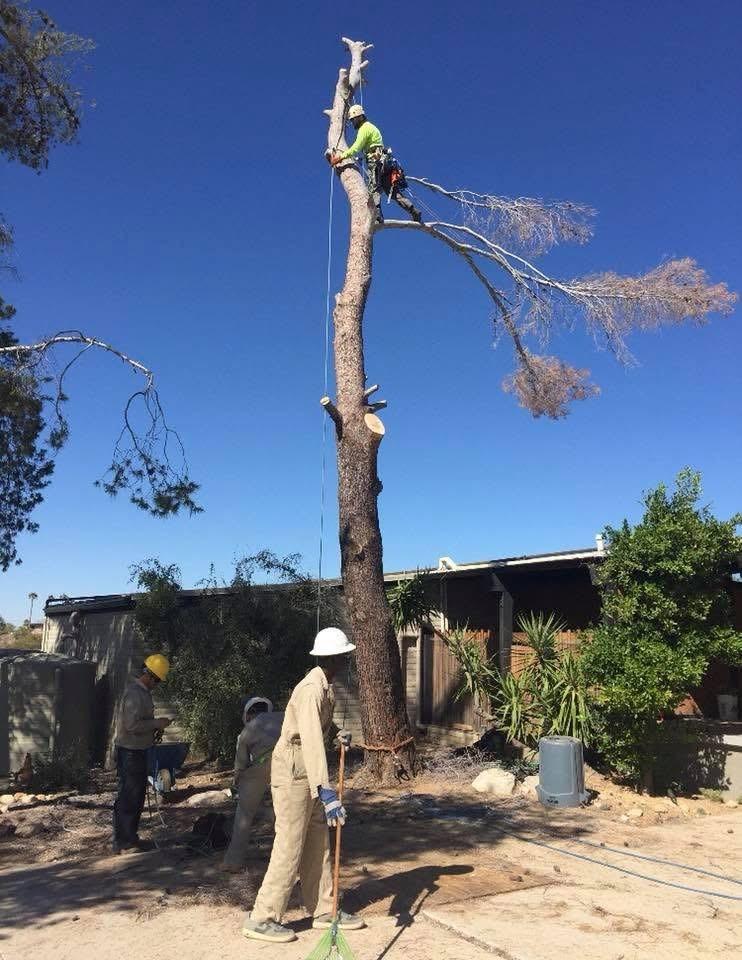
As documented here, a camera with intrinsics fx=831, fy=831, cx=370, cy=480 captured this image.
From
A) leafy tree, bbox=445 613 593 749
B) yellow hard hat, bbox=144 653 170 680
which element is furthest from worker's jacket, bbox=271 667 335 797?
leafy tree, bbox=445 613 593 749

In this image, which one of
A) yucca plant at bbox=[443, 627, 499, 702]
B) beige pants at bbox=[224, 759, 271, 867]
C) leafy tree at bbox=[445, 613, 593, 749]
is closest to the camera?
beige pants at bbox=[224, 759, 271, 867]

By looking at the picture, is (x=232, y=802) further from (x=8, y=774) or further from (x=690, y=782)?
(x=690, y=782)

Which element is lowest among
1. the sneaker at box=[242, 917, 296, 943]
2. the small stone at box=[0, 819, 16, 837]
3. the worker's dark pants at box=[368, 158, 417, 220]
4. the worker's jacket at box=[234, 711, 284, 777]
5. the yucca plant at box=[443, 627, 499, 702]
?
the small stone at box=[0, 819, 16, 837]

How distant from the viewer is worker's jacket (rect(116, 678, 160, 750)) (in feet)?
23.6

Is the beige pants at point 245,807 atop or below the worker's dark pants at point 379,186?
below

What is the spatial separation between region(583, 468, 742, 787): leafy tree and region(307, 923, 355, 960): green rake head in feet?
18.2

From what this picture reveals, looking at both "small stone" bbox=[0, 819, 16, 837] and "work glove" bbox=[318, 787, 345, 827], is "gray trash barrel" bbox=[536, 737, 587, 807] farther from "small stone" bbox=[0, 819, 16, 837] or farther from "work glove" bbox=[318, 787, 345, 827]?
"small stone" bbox=[0, 819, 16, 837]

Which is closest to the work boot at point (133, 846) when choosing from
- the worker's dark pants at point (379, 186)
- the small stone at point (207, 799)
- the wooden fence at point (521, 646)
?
the small stone at point (207, 799)

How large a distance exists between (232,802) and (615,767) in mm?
4458

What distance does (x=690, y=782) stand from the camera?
9.84 meters

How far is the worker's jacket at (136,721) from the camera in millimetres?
7207

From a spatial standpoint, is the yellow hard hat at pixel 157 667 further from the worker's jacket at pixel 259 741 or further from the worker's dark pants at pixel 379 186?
the worker's dark pants at pixel 379 186

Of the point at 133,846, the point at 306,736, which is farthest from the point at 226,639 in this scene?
the point at 306,736

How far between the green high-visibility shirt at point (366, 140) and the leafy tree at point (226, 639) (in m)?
5.99
